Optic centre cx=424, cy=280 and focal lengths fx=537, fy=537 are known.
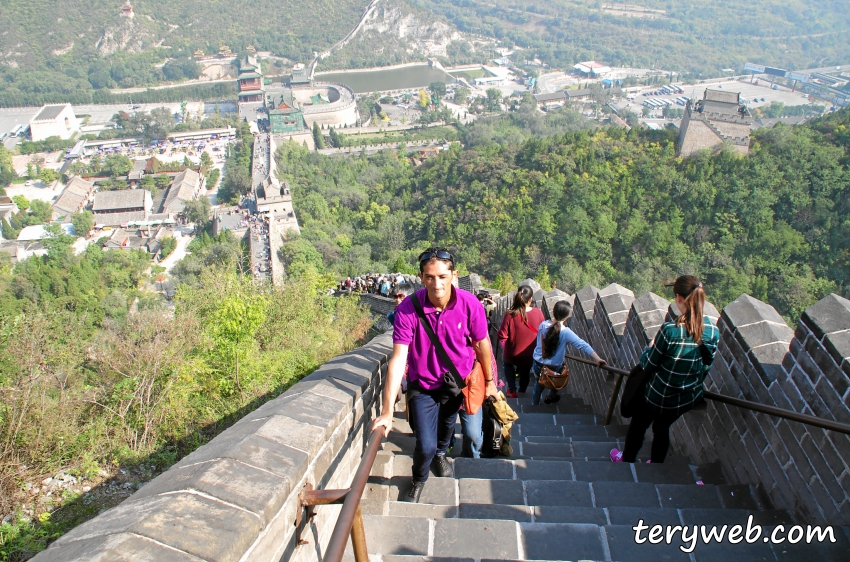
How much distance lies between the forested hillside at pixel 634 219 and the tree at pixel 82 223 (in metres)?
15.8

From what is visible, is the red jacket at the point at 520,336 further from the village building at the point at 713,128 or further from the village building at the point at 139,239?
the village building at the point at 139,239

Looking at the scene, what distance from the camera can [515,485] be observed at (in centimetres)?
302

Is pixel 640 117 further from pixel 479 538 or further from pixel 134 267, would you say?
pixel 479 538

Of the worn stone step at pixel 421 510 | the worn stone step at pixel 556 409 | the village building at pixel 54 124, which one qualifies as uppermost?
the worn stone step at pixel 421 510

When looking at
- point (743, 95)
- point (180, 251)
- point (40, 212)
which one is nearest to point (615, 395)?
point (180, 251)

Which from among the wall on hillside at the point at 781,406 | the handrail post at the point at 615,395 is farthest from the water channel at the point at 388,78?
the wall on hillside at the point at 781,406

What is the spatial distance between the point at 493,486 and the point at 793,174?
31976mm

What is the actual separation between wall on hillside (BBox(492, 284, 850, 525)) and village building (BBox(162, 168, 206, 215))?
43.4m

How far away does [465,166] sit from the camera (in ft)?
126

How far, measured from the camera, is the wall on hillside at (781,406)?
253cm

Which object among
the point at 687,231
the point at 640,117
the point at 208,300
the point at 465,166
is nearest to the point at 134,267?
the point at 465,166

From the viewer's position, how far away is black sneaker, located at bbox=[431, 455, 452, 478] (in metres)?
3.14

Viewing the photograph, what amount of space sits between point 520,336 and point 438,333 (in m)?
2.42

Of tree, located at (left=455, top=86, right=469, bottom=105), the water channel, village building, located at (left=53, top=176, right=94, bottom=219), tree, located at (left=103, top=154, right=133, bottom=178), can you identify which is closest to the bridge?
village building, located at (left=53, top=176, right=94, bottom=219)
